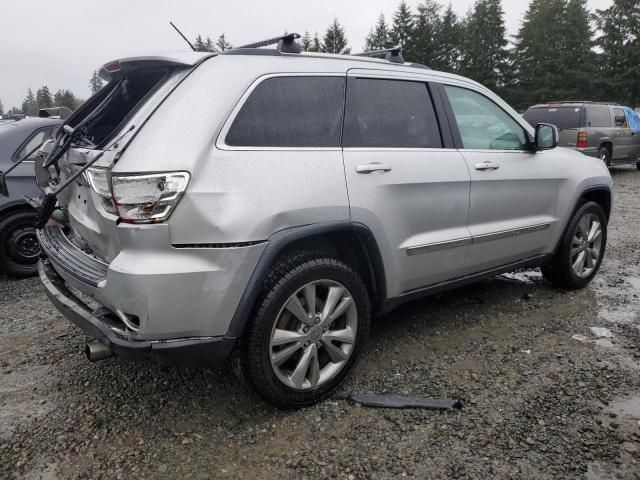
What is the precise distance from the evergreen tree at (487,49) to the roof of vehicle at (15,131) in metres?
51.9

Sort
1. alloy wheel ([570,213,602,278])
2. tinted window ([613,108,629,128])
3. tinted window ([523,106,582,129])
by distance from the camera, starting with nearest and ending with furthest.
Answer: alloy wheel ([570,213,602,278])
tinted window ([523,106,582,129])
tinted window ([613,108,629,128])

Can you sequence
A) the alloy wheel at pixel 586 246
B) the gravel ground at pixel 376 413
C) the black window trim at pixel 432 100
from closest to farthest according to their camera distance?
the gravel ground at pixel 376 413 → the black window trim at pixel 432 100 → the alloy wheel at pixel 586 246

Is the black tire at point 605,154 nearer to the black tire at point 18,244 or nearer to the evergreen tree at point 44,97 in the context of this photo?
the black tire at point 18,244

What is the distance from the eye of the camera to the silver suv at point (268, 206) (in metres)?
2.21

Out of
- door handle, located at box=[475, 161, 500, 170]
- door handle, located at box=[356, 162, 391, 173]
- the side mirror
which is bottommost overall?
door handle, located at box=[475, 161, 500, 170]

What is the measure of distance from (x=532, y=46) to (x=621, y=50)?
9562 millimetres

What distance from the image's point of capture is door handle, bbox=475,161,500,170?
3.43 m

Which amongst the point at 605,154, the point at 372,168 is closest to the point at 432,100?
the point at 372,168

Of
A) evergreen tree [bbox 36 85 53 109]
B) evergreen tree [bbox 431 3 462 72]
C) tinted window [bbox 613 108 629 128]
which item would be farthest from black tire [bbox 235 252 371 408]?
evergreen tree [bbox 36 85 53 109]

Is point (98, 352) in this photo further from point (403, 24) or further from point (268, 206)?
point (403, 24)

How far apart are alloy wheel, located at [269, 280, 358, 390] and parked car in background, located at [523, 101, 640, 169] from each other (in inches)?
417

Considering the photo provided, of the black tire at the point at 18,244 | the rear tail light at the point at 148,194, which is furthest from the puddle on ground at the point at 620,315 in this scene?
the black tire at the point at 18,244

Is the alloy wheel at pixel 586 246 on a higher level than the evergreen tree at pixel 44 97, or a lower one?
lower

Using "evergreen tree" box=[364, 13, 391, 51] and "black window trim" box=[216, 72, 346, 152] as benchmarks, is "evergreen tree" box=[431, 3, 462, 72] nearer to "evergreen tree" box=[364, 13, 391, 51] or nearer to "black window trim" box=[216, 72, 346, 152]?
"evergreen tree" box=[364, 13, 391, 51]
